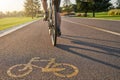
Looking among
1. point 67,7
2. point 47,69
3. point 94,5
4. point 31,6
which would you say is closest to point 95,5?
point 94,5

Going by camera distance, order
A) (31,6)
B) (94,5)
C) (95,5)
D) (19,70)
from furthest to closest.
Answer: (31,6) → (94,5) → (95,5) → (19,70)

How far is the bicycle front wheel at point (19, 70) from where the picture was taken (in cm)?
345

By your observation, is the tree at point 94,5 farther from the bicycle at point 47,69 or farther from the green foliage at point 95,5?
the bicycle at point 47,69

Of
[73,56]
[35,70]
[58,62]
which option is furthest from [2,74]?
[73,56]

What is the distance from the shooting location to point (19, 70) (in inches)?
145

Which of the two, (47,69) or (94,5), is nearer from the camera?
(47,69)

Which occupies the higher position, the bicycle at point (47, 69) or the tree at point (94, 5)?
the tree at point (94, 5)

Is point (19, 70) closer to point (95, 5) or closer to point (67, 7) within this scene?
point (95, 5)

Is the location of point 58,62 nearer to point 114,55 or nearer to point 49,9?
point 114,55

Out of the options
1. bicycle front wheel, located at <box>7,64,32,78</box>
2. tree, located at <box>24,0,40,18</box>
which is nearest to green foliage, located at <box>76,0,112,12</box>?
tree, located at <box>24,0,40,18</box>

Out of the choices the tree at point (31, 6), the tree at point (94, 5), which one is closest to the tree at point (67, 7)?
the tree at point (31, 6)

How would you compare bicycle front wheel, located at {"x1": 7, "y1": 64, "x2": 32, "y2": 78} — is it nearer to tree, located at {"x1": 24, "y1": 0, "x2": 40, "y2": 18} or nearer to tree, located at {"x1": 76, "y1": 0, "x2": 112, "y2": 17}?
tree, located at {"x1": 76, "y1": 0, "x2": 112, "y2": 17}

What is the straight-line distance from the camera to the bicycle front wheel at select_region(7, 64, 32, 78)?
3.45 meters

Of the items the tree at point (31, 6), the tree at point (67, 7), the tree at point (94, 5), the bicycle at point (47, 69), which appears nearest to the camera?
the bicycle at point (47, 69)
